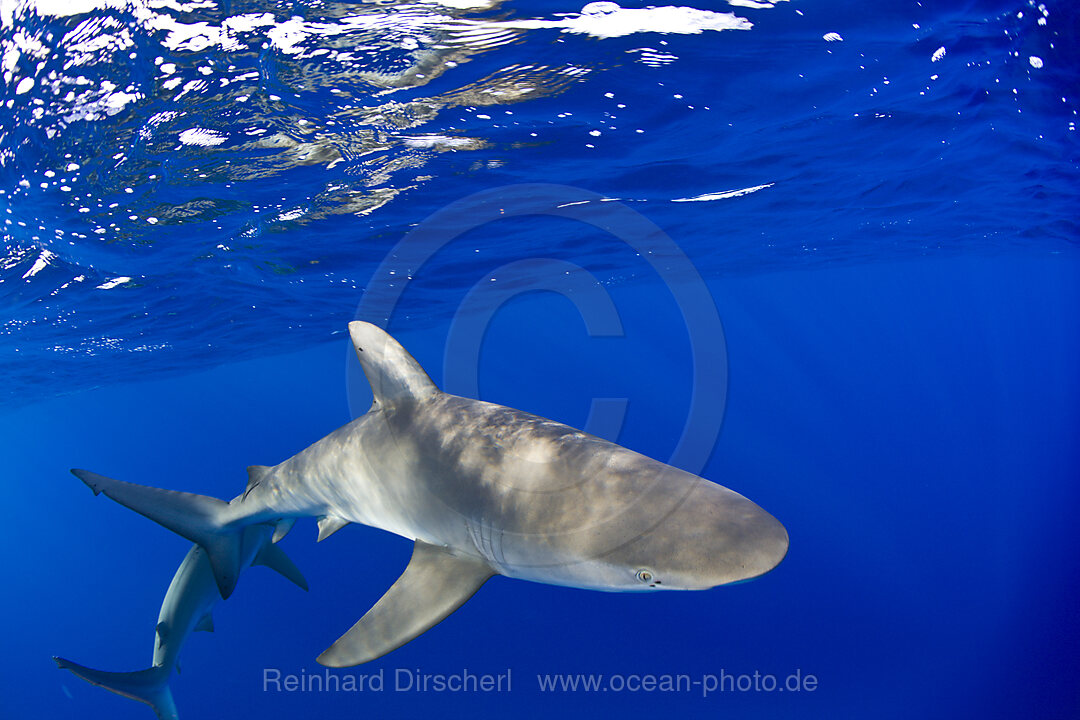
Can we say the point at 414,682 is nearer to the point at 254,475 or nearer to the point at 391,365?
the point at 254,475

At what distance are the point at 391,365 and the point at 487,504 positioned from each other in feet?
5.11

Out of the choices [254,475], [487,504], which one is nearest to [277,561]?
[254,475]

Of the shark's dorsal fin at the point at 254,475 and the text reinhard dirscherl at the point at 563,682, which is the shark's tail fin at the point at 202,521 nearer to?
the shark's dorsal fin at the point at 254,475

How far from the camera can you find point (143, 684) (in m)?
7.00

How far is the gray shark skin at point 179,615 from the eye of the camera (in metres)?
6.97

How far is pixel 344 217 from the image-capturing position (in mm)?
13352

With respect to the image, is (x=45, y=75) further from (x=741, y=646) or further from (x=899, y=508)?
(x=899, y=508)

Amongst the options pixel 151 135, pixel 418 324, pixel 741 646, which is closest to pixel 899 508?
pixel 741 646

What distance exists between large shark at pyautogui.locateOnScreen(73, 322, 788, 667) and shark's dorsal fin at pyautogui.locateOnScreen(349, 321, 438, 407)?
1 cm

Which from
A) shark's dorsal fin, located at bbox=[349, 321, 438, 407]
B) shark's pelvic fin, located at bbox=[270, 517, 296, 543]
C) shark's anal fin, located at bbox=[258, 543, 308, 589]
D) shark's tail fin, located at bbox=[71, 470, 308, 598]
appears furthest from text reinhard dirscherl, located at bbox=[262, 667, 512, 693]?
shark's dorsal fin, located at bbox=[349, 321, 438, 407]

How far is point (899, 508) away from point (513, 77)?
51.0m

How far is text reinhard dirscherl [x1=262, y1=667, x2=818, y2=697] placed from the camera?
63.1 ft
